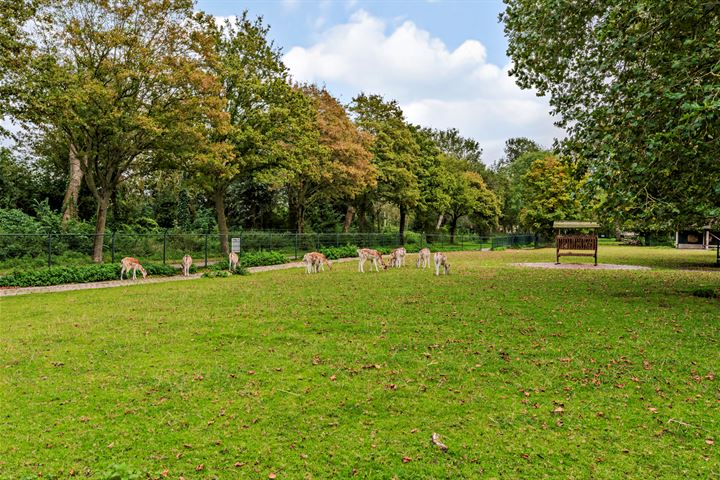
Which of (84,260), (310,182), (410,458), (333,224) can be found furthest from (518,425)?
(333,224)

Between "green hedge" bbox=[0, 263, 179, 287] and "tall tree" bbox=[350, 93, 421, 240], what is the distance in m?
21.2

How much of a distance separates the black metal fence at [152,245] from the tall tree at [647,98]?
1533 cm

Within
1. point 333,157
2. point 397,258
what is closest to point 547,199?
point 333,157

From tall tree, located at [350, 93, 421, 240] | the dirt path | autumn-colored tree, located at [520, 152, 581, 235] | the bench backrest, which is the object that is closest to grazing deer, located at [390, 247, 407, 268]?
the dirt path

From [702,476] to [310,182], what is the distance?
28.9 m

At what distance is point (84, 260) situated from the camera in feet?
57.6

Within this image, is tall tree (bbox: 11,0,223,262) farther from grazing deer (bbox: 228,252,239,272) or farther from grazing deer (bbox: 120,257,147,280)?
grazing deer (bbox: 228,252,239,272)

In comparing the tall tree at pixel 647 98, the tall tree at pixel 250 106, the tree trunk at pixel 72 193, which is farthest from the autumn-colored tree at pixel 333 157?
the tall tree at pixel 647 98

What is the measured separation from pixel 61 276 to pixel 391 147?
25.7m

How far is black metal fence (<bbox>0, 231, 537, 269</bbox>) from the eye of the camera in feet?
51.5

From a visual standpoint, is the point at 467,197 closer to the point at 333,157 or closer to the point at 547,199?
the point at 547,199

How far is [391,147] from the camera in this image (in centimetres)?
3472

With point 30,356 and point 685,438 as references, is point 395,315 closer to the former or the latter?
point 685,438

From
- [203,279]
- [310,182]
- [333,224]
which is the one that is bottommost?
[203,279]
